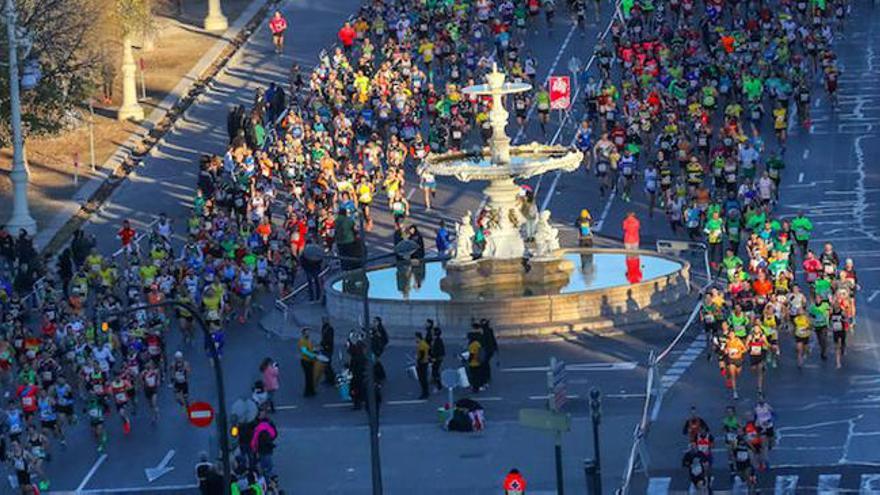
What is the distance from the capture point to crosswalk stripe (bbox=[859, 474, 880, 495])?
5272 centimetres

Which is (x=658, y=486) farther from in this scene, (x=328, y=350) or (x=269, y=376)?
(x=328, y=350)

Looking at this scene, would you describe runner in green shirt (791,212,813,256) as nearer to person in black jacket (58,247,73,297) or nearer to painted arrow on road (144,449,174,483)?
person in black jacket (58,247,73,297)

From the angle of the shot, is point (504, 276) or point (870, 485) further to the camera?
point (504, 276)

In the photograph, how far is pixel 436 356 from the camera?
61.4 m

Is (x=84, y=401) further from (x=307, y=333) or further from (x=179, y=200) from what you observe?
(x=179, y=200)

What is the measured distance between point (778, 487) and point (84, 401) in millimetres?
14405

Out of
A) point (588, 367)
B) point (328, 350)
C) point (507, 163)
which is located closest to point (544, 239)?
point (507, 163)

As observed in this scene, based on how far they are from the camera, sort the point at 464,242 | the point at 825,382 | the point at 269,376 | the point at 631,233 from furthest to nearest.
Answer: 1. the point at 631,233
2. the point at 464,242
3. the point at 269,376
4. the point at 825,382

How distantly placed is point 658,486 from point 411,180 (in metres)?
28.6

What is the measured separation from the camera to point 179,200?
8225cm

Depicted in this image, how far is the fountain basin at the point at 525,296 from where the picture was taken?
65.8 metres

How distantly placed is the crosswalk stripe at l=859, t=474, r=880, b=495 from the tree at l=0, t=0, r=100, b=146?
34.0 meters

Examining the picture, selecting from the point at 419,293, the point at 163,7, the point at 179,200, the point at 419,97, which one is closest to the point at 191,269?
the point at 419,293

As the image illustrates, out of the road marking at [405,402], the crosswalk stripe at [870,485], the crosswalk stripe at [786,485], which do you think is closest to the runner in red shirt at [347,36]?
the road marking at [405,402]
